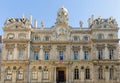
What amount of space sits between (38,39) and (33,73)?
785 cm

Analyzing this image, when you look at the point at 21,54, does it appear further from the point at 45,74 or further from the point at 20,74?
the point at 45,74

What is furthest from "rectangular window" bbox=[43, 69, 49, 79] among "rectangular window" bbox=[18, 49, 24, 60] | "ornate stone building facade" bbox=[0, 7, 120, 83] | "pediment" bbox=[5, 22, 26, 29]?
"pediment" bbox=[5, 22, 26, 29]

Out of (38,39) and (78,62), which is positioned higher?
(38,39)

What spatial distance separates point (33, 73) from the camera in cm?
5991

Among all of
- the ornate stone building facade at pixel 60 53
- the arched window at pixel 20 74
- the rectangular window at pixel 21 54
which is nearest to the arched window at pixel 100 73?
the ornate stone building facade at pixel 60 53

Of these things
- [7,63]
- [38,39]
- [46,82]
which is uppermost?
[38,39]

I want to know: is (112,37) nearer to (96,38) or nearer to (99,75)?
(96,38)

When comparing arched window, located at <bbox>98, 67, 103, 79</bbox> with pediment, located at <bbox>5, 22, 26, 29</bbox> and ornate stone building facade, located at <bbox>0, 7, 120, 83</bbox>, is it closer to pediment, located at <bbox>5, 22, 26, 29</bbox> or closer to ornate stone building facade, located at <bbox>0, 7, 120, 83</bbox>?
ornate stone building facade, located at <bbox>0, 7, 120, 83</bbox>

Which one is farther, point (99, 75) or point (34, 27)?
point (34, 27)

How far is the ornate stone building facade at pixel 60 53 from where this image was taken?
59.3 meters

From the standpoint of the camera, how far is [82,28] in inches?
2451

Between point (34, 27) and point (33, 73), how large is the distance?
10.8 m

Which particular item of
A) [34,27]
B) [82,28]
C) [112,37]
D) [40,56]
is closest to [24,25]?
[34,27]

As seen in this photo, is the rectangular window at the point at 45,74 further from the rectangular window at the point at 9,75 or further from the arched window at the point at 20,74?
the rectangular window at the point at 9,75
